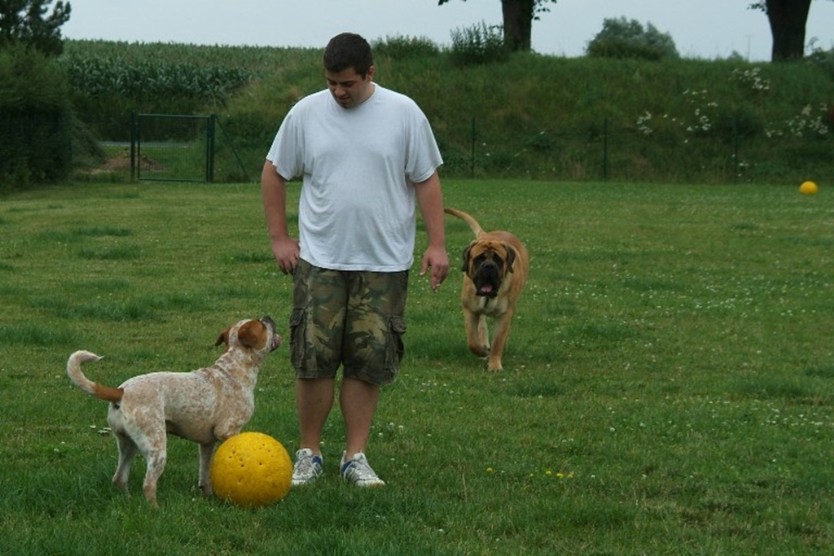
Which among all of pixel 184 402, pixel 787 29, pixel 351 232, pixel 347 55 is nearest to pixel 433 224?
pixel 351 232

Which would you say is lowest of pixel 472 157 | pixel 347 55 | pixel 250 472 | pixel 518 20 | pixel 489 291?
pixel 250 472

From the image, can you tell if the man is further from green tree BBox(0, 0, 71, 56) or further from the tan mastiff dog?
green tree BBox(0, 0, 71, 56)

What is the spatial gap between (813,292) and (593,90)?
2867 cm

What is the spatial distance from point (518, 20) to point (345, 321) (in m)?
43.1

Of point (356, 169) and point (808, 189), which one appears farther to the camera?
point (808, 189)

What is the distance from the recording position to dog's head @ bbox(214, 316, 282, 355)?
6.62 m

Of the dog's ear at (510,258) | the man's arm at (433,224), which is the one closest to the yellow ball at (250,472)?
the man's arm at (433,224)

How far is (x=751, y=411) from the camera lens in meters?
8.59

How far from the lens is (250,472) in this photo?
5.95 metres

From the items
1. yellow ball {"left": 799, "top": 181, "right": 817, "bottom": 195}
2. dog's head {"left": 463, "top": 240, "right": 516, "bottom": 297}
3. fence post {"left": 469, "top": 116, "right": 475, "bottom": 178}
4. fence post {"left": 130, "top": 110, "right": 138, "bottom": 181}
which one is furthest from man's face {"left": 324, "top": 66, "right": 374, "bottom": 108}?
fence post {"left": 469, "top": 116, "right": 475, "bottom": 178}

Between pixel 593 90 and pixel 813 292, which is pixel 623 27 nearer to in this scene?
pixel 593 90

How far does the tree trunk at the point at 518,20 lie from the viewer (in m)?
48.0

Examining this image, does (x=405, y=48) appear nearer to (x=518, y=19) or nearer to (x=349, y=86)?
(x=518, y=19)

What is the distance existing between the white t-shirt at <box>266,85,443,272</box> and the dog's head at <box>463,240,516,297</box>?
4.03 m
